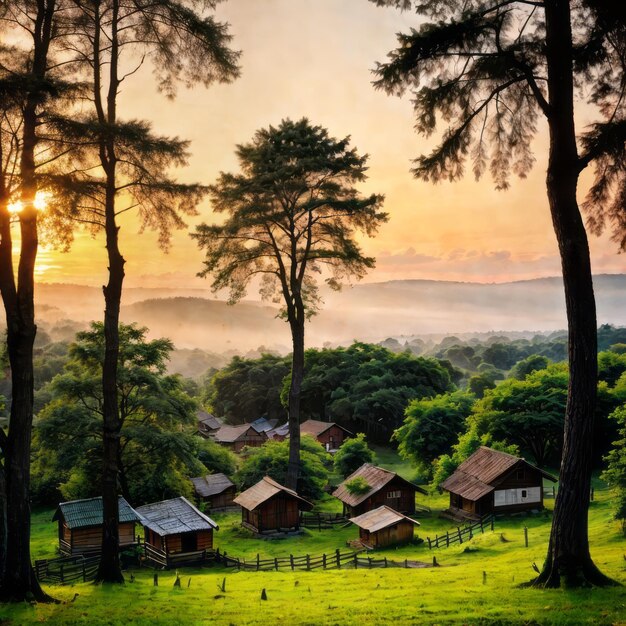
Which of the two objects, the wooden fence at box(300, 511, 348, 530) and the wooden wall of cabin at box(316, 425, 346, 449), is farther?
the wooden wall of cabin at box(316, 425, 346, 449)

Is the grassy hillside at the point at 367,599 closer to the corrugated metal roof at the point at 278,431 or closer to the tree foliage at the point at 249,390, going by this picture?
the corrugated metal roof at the point at 278,431

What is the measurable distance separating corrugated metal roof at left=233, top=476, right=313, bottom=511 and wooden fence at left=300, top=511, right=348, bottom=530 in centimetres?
139

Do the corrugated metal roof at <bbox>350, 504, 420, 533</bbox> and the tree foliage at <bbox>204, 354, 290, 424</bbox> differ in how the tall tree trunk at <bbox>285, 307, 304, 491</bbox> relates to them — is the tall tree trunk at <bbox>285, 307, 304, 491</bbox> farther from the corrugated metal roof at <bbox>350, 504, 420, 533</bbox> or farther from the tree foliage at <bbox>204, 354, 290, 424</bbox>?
the tree foliage at <bbox>204, 354, 290, 424</bbox>

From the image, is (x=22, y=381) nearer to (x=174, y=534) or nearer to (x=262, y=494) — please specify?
(x=174, y=534)

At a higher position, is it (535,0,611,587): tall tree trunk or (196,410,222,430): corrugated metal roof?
(535,0,611,587): tall tree trunk

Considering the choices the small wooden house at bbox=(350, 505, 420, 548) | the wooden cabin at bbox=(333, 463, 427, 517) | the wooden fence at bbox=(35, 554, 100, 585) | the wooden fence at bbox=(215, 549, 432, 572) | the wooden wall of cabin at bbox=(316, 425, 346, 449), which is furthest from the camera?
the wooden wall of cabin at bbox=(316, 425, 346, 449)

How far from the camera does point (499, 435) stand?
4747 cm

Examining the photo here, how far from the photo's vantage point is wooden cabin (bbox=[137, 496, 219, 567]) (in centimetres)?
2930

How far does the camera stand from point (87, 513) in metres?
30.9

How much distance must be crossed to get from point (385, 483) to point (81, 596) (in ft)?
90.6

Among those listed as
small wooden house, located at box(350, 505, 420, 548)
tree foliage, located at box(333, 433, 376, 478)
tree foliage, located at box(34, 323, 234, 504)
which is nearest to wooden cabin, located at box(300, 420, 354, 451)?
tree foliage, located at box(333, 433, 376, 478)

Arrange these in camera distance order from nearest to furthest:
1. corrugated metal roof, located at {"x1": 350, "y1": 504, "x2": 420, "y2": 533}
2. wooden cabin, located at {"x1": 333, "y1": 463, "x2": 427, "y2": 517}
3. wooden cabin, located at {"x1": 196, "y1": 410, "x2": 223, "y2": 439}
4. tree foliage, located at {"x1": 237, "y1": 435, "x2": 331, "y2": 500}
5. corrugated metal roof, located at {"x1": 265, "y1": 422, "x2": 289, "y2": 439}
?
corrugated metal roof, located at {"x1": 350, "y1": 504, "x2": 420, "y2": 533} → wooden cabin, located at {"x1": 333, "y1": 463, "x2": 427, "y2": 517} → tree foliage, located at {"x1": 237, "y1": 435, "x2": 331, "y2": 500} → corrugated metal roof, located at {"x1": 265, "y1": 422, "x2": 289, "y2": 439} → wooden cabin, located at {"x1": 196, "y1": 410, "x2": 223, "y2": 439}

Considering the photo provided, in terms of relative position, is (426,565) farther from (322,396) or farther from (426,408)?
(322,396)

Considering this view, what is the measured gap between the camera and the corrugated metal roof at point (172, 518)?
97.2 feet
